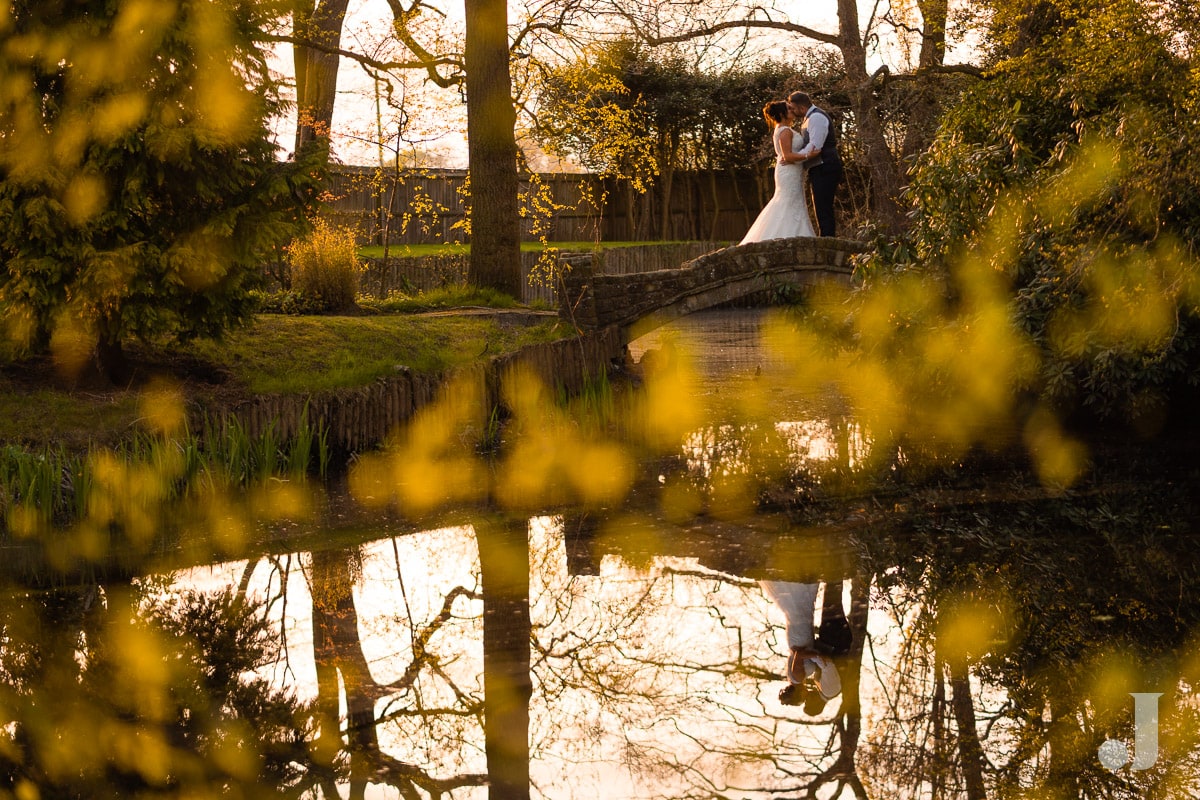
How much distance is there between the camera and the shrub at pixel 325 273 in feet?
41.0

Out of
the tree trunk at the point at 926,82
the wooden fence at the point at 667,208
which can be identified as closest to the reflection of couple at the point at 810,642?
the tree trunk at the point at 926,82

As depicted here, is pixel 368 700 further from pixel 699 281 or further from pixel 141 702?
pixel 699 281

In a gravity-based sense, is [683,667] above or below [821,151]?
below

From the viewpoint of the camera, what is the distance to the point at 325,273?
12484 millimetres

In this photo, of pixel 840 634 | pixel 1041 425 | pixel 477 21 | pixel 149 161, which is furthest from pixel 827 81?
pixel 840 634

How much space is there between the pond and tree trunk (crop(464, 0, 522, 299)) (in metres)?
5.48

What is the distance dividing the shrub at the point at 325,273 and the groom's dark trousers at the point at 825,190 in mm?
5135

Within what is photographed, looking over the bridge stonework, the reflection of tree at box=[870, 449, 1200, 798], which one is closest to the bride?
the bridge stonework

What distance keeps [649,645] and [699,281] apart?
24.6ft

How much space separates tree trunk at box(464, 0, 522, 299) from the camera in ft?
43.5

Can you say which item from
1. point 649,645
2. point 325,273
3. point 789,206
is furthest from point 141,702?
point 789,206

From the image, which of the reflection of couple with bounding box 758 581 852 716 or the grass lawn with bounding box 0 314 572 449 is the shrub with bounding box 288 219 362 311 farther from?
the reflection of couple with bounding box 758 581 852 716

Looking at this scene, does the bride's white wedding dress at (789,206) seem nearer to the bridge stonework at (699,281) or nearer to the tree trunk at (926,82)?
the bridge stonework at (699,281)

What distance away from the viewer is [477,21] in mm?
13164
